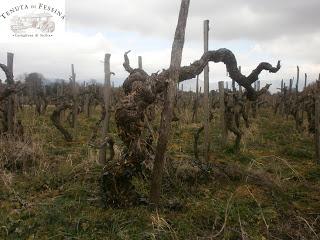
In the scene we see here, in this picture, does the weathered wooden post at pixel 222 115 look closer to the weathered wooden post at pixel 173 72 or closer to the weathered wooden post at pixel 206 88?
the weathered wooden post at pixel 206 88

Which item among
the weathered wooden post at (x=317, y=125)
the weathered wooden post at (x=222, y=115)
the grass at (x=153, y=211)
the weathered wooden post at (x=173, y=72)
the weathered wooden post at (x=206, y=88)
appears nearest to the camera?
the grass at (x=153, y=211)

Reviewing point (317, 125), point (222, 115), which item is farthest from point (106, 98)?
point (317, 125)

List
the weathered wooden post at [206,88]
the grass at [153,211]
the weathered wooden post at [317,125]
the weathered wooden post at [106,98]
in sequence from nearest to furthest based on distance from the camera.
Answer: the grass at [153,211] → the weathered wooden post at [106,98] → the weathered wooden post at [206,88] → the weathered wooden post at [317,125]

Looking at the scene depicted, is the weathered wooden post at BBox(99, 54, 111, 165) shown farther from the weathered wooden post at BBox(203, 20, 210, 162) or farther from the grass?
the weathered wooden post at BBox(203, 20, 210, 162)

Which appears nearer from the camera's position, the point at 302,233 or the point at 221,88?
the point at 302,233

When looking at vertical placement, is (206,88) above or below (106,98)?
above

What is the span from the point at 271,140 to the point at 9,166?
9.05m

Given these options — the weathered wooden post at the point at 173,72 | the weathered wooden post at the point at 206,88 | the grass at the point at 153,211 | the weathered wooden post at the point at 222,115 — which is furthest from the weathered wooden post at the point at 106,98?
the weathered wooden post at the point at 222,115

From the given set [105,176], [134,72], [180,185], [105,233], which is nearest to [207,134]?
[180,185]

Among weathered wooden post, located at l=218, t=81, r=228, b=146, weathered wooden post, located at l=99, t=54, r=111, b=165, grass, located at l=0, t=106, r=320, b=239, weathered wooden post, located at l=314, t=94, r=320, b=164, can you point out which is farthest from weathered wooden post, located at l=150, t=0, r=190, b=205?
weathered wooden post, located at l=314, t=94, r=320, b=164

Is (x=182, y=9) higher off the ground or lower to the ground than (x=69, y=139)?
higher

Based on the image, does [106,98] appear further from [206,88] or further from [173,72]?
[173,72]

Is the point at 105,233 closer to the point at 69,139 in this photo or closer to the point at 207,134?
the point at 207,134

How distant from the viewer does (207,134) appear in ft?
29.6
